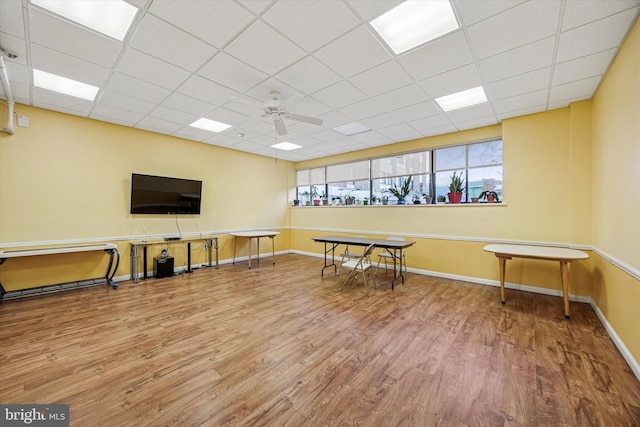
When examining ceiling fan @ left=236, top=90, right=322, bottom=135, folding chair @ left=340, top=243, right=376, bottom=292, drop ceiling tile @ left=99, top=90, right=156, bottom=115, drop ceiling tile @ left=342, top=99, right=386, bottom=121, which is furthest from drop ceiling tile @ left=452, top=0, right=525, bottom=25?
drop ceiling tile @ left=99, top=90, right=156, bottom=115

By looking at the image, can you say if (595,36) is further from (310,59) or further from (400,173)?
(400,173)

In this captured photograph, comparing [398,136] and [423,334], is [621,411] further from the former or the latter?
[398,136]

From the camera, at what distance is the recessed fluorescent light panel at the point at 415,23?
2072 millimetres

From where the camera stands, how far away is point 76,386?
6.39 ft

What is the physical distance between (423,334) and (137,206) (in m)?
5.40

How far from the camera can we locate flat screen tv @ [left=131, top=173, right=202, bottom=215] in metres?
4.95

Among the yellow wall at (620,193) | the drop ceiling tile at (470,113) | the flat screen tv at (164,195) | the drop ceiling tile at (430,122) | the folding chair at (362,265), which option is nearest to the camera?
the yellow wall at (620,193)

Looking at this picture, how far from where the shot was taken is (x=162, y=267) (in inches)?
201

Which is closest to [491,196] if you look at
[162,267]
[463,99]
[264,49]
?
[463,99]

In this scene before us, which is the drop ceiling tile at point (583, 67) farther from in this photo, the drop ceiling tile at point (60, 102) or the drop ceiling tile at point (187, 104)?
the drop ceiling tile at point (60, 102)

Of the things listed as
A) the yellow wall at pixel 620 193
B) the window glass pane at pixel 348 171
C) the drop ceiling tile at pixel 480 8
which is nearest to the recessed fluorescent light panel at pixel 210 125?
the window glass pane at pixel 348 171

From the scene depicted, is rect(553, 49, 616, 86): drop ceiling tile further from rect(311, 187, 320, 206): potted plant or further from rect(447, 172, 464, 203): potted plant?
rect(311, 187, 320, 206): potted plant

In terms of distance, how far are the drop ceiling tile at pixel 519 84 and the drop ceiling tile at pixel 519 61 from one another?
12 cm

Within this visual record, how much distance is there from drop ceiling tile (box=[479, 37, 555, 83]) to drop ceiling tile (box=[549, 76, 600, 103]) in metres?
0.80
